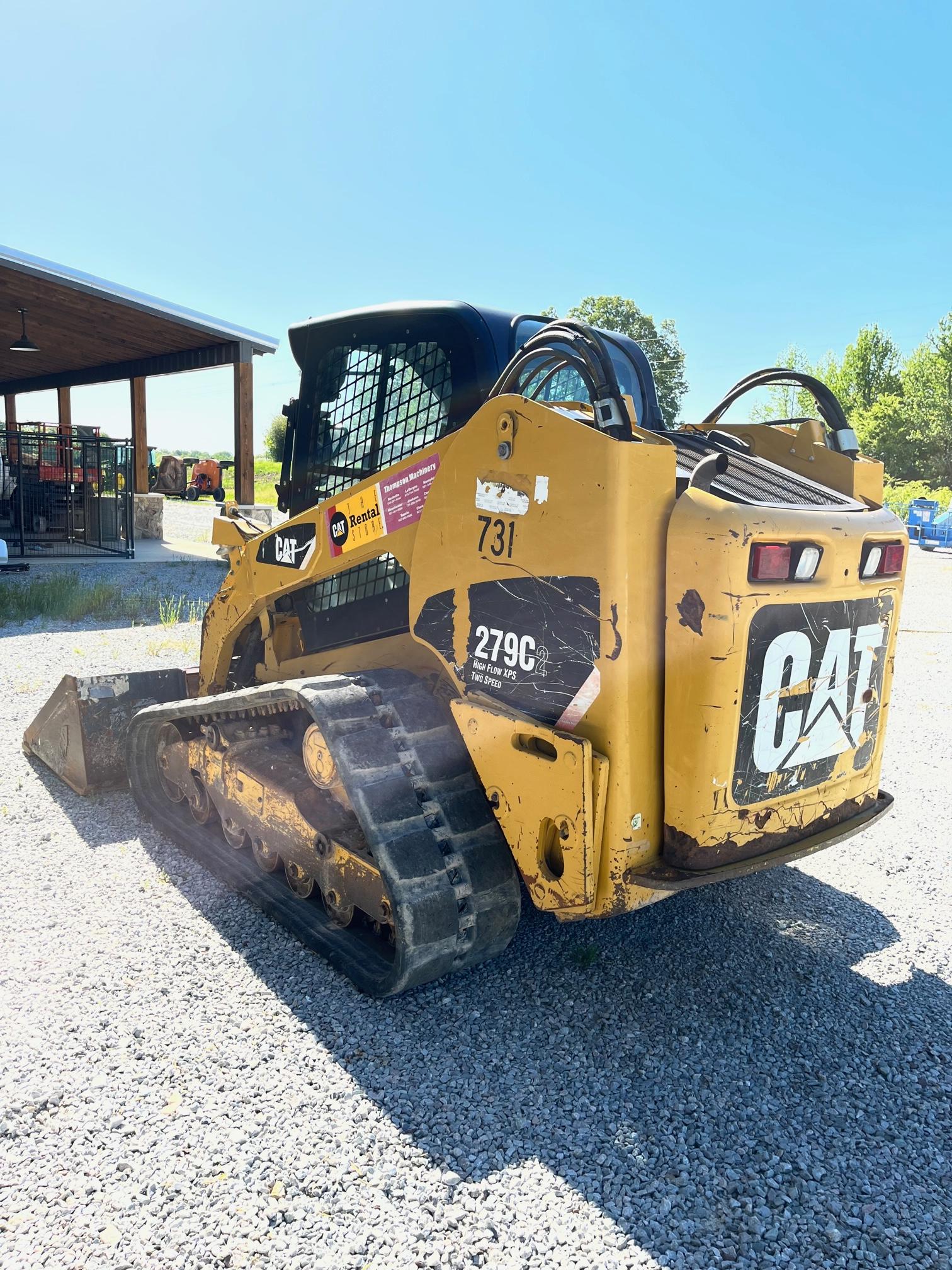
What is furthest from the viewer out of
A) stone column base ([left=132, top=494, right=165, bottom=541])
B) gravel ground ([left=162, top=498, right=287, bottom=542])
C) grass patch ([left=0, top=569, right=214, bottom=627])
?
gravel ground ([left=162, top=498, right=287, bottom=542])

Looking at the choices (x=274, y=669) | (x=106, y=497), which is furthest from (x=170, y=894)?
(x=106, y=497)

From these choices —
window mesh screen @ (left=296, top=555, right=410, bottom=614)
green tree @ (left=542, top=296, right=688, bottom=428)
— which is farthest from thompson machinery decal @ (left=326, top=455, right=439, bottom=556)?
green tree @ (left=542, top=296, right=688, bottom=428)

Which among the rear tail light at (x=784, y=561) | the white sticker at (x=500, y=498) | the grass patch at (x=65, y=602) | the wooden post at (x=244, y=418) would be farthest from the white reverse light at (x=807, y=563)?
the wooden post at (x=244, y=418)

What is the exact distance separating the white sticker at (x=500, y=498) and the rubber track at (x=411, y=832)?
78 cm

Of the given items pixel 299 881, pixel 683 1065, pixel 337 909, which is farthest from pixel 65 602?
pixel 683 1065

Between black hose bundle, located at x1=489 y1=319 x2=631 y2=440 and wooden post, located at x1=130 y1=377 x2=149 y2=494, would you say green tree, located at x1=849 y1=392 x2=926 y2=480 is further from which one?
black hose bundle, located at x1=489 y1=319 x2=631 y2=440

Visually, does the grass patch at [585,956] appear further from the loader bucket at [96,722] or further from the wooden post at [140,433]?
the wooden post at [140,433]

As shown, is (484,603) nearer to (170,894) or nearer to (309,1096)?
(309,1096)

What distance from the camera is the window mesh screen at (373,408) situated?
3.42m

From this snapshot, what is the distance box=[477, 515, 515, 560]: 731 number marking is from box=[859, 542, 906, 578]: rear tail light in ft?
3.67

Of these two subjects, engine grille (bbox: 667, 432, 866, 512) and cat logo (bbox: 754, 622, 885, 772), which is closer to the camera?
cat logo (bbox: 754, 622, 885, 772)

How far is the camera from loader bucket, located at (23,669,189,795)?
15.5ft

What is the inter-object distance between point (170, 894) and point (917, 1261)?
9.46ft

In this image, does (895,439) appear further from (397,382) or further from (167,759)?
(167,759)
